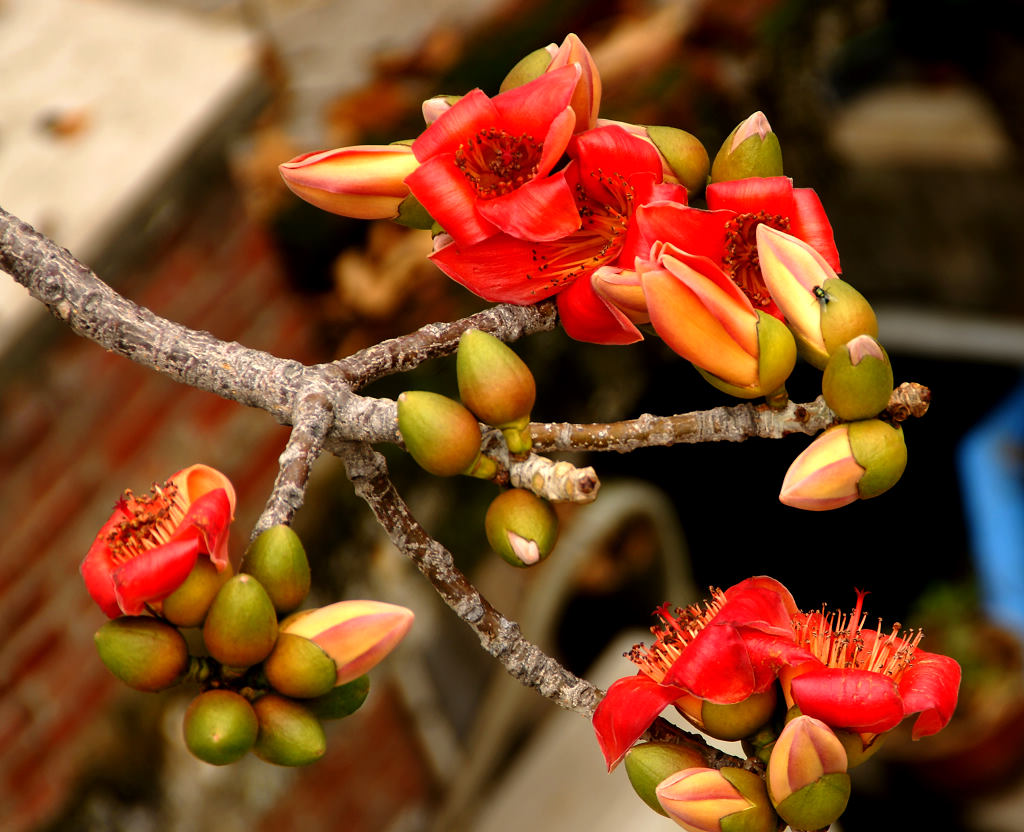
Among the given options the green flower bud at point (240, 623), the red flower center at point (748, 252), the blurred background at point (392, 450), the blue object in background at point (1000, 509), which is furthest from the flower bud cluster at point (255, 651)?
the blue object in background at point (1000, 509)

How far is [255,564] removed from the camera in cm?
44

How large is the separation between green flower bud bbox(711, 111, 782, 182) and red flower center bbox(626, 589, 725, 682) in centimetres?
19

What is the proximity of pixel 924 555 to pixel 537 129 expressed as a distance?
2395mm

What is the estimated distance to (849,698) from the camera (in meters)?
0.43

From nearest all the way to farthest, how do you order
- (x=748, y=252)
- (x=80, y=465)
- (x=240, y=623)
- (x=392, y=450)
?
1. (x=240, y=623)
2. (x=748, y=252)
3. (x=80, y=465)
4. (x=392, y=450)

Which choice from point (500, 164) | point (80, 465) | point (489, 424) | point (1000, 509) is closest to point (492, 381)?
point (489, 424)

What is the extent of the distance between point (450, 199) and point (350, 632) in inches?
7.8

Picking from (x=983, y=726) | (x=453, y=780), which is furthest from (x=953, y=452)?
(x=453, y=780)

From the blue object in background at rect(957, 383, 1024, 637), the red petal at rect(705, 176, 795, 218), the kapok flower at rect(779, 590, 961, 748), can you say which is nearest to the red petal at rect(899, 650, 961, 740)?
the kapok flower at rect(779, 590, 961, 748)

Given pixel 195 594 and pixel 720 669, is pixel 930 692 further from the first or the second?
pixel 195 594

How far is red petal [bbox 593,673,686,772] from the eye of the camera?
45cm

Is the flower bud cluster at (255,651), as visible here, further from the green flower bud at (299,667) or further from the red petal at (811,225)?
the red petal at (811,225)

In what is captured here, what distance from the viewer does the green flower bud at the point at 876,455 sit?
1.50 feet

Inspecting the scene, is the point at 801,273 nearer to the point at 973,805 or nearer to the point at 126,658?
the point at 126,658
